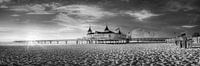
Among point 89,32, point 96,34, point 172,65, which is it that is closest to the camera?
point 172,65

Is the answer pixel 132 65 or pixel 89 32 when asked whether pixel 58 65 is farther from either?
pixel 89 32

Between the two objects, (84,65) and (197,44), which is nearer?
(84,65)

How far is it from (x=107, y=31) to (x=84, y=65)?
150340 millimetres

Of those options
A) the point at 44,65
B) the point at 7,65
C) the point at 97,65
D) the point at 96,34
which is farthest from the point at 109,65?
the point at 96,34

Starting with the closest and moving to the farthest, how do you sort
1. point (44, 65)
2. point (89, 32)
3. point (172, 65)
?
point (172, 65) < point (44, 65) < point (89, 32)

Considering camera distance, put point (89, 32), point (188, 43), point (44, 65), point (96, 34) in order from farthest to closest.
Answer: point (89, 32)
point (96, 34)
point (188, 43)
point (44, 65)

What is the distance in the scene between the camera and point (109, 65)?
12.1 metres

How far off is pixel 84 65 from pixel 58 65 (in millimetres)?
1613

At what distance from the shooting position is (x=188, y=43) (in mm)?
32000

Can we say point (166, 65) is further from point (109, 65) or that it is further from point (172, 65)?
point (109, 65)

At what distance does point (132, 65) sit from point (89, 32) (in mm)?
154074

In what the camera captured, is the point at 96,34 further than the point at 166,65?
Yes

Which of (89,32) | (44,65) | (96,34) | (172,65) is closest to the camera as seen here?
(172,65)

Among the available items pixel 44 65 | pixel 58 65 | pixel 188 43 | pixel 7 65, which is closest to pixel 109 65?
pixel 58 65
